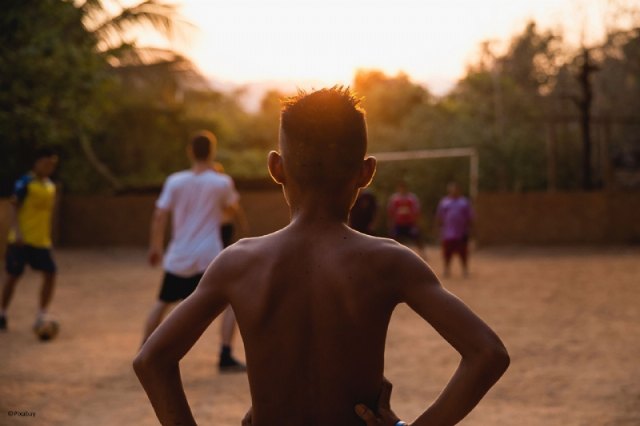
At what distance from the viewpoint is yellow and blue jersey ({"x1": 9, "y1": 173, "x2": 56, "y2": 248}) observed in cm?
874

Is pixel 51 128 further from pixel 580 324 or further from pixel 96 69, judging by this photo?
pixel 580 324

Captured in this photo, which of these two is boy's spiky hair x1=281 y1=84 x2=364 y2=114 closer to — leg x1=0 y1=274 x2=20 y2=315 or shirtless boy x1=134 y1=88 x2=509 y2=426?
shirtless boy x1=134 y1=88 x2=509 y2=426

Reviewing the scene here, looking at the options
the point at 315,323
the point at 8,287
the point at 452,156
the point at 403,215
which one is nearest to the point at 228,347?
the point at 8,287

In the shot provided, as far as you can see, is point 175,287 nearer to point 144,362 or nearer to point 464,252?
point 144,362

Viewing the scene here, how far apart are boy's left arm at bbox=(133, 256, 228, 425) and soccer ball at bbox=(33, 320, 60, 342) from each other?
679cm

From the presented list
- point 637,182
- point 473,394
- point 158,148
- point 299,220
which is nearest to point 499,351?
point 473,394

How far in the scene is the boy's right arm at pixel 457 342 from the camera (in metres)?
1.80

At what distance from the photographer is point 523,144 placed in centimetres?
3094

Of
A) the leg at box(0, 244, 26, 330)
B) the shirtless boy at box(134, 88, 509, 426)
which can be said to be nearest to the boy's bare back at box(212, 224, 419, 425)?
the shirtless boy at box(134, 88, 509, 426)

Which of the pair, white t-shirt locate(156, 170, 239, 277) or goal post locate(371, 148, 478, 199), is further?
goal post locate(371, 148, 478, 199)

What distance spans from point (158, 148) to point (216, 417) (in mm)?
24510

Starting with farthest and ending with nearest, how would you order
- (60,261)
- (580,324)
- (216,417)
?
(60,261)
(580,324)
(216,417)

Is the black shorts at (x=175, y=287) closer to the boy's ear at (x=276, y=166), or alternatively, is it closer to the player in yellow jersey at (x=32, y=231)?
the player in yellow jersey at (x=32, y=231)

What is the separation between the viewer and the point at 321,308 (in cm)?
184
